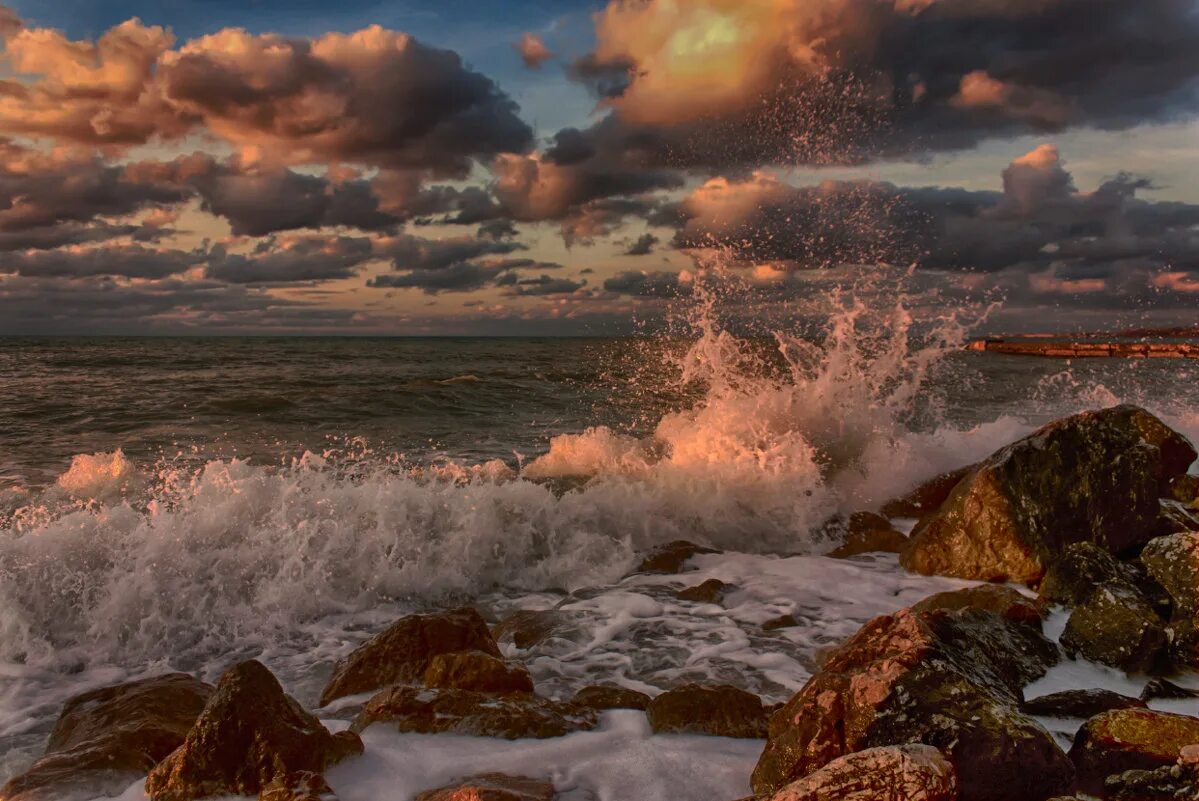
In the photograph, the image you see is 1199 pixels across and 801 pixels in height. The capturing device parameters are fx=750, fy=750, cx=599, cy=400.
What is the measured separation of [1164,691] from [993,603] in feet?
4.03

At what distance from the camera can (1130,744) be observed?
3.21 m

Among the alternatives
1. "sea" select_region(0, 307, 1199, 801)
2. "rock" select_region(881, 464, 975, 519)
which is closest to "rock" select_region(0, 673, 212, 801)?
"sea" select_region(0, 307, 1199, 801)

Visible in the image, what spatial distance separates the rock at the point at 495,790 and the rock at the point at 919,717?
3.24ft

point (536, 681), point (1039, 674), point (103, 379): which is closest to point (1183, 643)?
point (1039, 674)

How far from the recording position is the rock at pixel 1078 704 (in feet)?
12.8

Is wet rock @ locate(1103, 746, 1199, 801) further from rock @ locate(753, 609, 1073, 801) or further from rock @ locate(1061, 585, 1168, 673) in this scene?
rock @ locate(1061, 585, 1168, 673)

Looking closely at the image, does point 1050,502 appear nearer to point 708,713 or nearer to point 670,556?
point 670,556

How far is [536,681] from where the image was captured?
5207 millimetres

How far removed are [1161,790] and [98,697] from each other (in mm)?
5913

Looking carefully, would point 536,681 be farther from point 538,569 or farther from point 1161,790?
point 1161,790

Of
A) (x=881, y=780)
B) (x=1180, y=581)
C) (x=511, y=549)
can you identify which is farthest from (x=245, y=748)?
(x=1180, y=581)

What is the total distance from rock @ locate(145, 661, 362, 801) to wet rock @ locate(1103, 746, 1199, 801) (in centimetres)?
345

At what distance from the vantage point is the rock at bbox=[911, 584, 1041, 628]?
5.20 meters

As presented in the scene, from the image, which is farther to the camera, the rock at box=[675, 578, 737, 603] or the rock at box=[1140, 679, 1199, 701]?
the rock at box=[675, 578, 737, 603]
